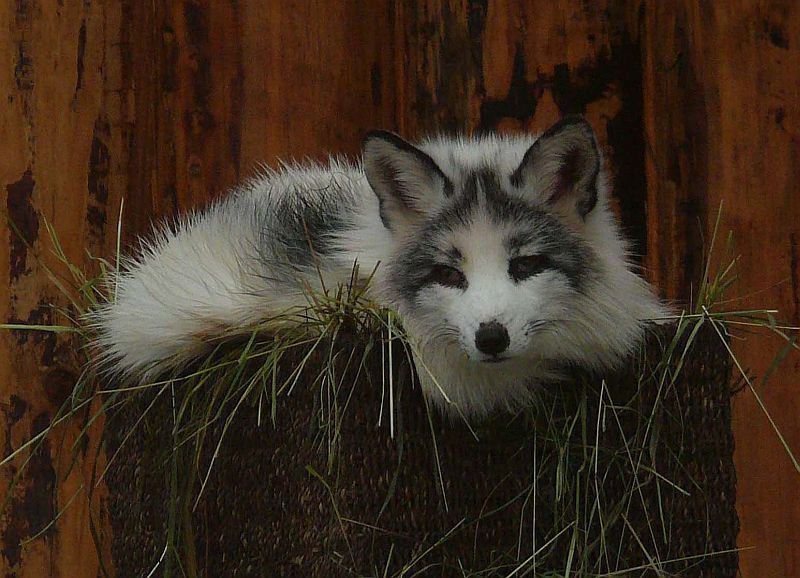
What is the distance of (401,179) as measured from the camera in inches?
69.1

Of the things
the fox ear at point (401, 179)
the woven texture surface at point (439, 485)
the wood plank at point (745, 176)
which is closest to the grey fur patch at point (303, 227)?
the fox ear at point (401, 179)

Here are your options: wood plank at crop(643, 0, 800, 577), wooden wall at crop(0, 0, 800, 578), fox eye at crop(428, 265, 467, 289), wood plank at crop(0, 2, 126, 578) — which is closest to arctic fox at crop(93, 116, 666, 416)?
fox eye at crop(428, 265, 467, 289)

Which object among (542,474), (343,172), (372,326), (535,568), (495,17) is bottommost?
(535,568)

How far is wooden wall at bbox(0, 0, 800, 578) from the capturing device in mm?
2414

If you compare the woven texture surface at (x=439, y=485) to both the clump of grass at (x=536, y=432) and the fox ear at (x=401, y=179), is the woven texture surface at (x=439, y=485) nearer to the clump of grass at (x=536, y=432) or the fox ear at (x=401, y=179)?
the clump of grass at (x=536, y=432)

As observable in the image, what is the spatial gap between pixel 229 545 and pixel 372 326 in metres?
0.42

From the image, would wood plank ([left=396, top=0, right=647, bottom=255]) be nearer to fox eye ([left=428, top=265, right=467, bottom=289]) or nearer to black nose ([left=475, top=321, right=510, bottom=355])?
fox eye ([left=428, top=265, right=467, bottom=289])

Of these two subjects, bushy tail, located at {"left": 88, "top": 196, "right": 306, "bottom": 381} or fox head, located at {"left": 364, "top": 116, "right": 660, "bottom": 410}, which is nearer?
fox head, located at {"left": 364, "top": 116, "right": 660, "bottom": 410}

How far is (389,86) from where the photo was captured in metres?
2.65

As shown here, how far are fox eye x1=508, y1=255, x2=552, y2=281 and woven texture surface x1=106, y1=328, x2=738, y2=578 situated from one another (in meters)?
0.19

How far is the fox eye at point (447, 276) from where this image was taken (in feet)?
5.44

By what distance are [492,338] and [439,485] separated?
242 mm

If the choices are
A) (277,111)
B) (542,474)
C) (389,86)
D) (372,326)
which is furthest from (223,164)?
(542,474)

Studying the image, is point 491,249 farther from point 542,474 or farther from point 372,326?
point 542,474
